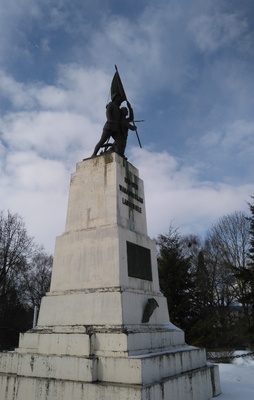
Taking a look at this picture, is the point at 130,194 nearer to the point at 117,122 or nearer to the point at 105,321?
the point at 117,122

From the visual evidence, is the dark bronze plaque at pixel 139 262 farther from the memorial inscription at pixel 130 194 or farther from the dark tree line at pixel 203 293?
the dark tree line at pixel 203 293

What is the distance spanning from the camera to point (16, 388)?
5.86 metres

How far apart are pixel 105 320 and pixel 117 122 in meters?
5.56

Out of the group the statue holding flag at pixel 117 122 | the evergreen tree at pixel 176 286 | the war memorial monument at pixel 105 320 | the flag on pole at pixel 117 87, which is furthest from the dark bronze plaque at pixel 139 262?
the evergreen tree at pixel 176 286

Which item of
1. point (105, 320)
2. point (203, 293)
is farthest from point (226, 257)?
point (105, 320)

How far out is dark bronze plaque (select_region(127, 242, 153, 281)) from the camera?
281 inches

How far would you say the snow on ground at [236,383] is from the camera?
267 inches

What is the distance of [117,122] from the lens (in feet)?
30.5

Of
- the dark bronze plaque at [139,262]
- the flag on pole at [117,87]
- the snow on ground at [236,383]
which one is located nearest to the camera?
the snow on ground at [236,383]

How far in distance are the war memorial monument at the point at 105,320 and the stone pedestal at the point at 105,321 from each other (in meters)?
0.02

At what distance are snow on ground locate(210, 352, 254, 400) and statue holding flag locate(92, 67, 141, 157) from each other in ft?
20.8

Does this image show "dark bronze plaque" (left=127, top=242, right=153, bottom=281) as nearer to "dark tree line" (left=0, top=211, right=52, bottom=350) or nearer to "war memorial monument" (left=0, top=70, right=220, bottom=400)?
"war memorial monument" (left=0, top=70, right=220, bottom=400)

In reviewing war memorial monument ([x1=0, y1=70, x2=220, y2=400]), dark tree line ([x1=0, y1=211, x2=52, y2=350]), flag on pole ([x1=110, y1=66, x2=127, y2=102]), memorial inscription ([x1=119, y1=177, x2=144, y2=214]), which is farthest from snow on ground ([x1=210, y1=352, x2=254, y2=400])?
dark tree line ([x1=0, y1=211, x2=52, y2=350])

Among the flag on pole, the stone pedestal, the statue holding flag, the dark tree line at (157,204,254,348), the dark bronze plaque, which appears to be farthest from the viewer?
the dark tree line at (157,204,254,348)
